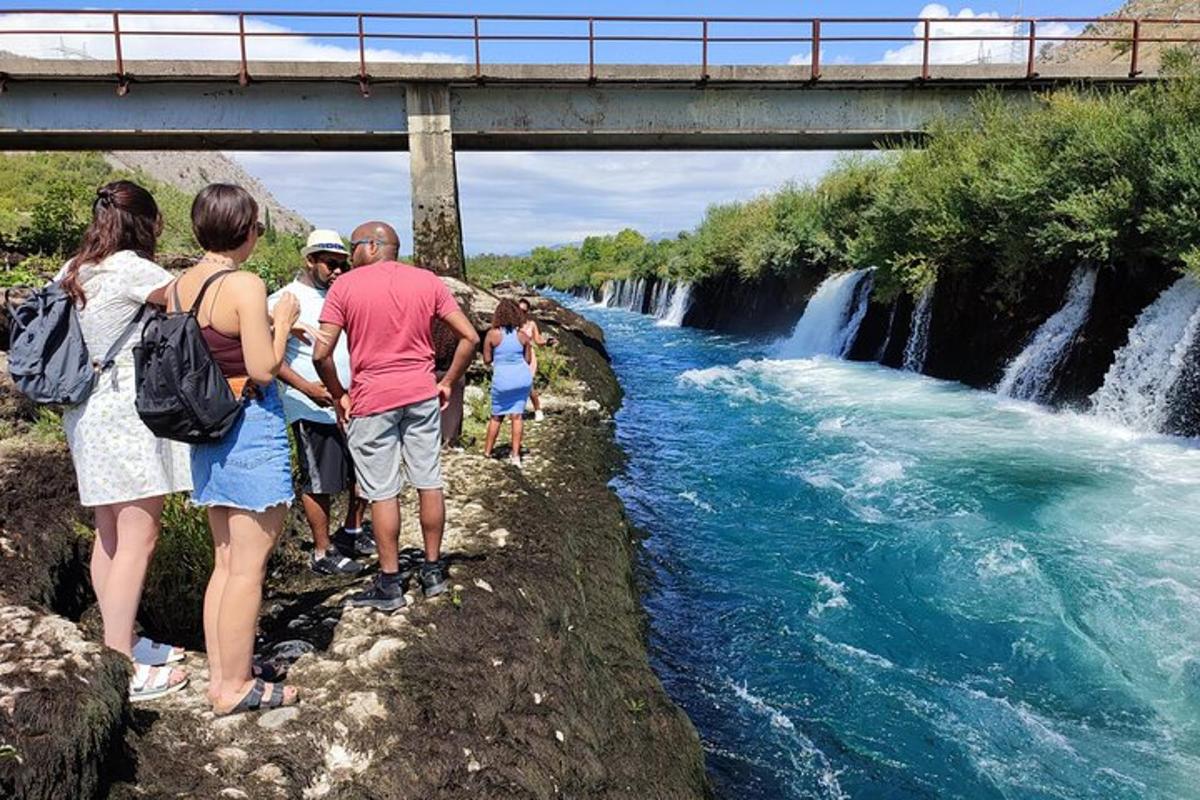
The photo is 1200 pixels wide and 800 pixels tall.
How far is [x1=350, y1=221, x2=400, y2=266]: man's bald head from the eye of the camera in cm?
418

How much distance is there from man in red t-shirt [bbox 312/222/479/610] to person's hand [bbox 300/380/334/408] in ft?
0.11

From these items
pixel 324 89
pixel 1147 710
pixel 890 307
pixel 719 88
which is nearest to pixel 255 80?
pixel 324 89

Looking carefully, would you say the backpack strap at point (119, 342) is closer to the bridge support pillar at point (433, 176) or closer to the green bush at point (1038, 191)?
the green bush at point (1038, 191)

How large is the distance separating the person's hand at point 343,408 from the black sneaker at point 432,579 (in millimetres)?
862

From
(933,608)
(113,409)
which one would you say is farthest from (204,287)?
(933,608)

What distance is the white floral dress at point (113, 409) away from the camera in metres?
3.09

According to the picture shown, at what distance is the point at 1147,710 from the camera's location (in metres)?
5.02

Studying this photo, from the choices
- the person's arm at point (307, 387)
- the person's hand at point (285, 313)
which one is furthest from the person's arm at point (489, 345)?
the person's hand at point (285, 313)

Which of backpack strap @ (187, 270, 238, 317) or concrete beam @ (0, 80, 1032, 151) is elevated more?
concrete beam @ (0, 80, 1032, 151)

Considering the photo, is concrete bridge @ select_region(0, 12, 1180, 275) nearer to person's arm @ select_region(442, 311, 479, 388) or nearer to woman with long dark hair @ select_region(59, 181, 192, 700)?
person's arm @ select_region(442, 311, 479, 388)

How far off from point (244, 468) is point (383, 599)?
1371 millimetres

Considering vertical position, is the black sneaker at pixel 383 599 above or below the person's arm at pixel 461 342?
below

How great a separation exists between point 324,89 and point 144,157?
7544 cm

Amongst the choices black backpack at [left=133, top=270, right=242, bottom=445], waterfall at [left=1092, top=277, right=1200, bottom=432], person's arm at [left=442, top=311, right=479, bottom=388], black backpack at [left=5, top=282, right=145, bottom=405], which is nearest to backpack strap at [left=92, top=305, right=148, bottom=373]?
black backpack at [left=5, top=282, right=145, bottom=405]
